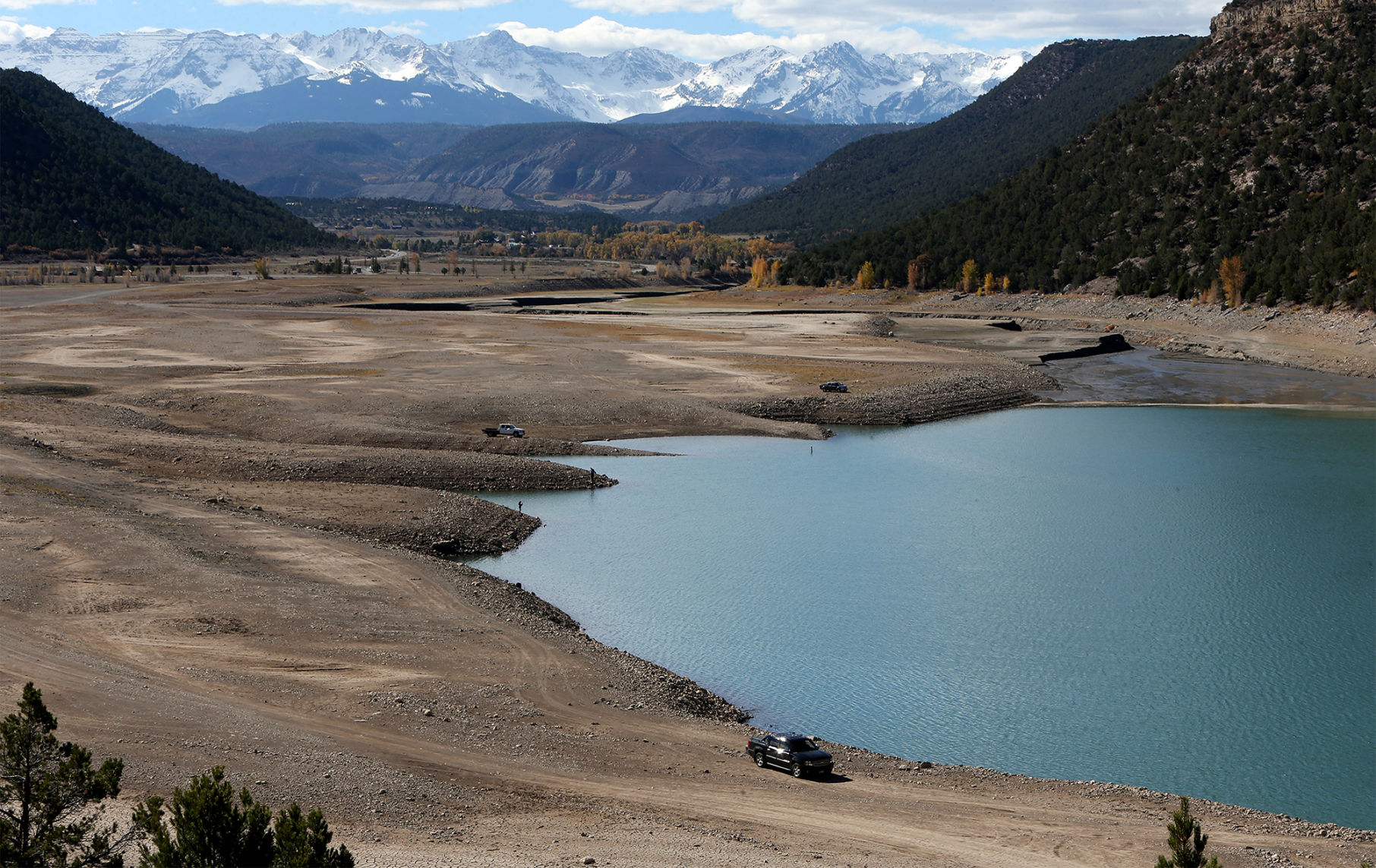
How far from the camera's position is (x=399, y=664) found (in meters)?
34.0

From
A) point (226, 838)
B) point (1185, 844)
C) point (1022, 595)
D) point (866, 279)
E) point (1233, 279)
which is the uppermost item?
point (866, 279)

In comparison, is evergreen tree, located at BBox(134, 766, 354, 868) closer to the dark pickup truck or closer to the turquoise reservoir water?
the dark pickup truck

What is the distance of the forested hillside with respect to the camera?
130000 millimetres

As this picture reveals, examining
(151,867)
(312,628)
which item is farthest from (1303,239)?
(151,867)

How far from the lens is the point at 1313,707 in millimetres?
34312

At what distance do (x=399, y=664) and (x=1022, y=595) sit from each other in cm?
2491

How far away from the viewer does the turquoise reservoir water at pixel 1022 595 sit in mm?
32594

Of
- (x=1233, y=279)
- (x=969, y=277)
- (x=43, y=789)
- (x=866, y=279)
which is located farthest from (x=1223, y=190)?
(x=43, y=789)

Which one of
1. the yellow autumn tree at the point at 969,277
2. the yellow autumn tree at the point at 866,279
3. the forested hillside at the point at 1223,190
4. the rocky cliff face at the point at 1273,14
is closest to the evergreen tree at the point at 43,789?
the forested hillside at the point at 1223,190

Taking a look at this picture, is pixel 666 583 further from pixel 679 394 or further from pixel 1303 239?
pixel 1303 239

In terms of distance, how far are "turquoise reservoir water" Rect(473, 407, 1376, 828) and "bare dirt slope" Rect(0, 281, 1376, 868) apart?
3143 mm

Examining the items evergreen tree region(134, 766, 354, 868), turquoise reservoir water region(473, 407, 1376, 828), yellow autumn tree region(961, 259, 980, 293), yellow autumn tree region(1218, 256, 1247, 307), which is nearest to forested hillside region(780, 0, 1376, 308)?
yellow autumn tree region(1218, 256, 1247, 307)

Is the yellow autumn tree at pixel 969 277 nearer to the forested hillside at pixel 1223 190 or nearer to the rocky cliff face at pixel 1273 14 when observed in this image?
the forested hillside at pixel 1223 190

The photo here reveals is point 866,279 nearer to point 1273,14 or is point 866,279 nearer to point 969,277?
point 969,277
